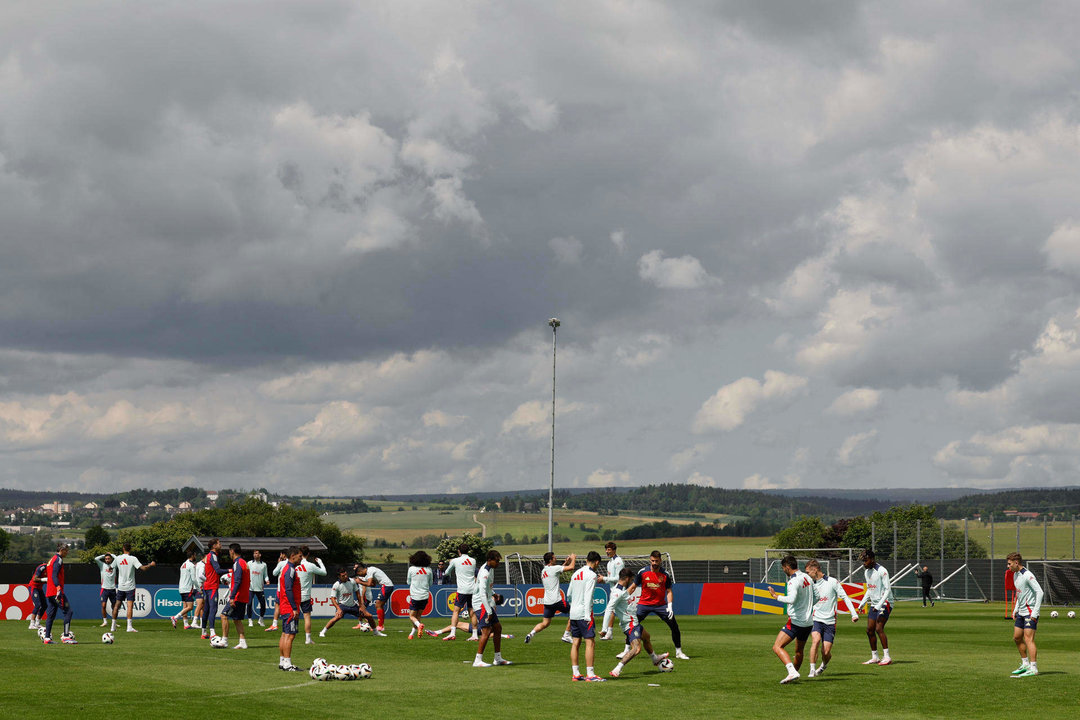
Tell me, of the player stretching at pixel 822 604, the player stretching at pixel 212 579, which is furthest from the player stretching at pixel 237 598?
the player stretching at pixel 822 604

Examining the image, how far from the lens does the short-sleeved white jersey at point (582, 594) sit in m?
18.9

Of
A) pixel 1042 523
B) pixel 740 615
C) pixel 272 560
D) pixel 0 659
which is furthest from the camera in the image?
pixel 272 560

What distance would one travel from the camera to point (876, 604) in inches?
879

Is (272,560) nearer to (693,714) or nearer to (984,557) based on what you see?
(984,557)

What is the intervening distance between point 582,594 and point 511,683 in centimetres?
184

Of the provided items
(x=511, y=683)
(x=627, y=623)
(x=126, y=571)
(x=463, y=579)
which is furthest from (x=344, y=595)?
(x=511, y=683)

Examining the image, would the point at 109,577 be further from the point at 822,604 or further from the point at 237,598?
the point at 822,604

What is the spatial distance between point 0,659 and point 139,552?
10626cm

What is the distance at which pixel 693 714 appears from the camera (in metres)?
15.2

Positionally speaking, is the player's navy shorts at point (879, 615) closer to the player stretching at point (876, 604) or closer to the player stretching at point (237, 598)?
the player stretching at point (876, 604)

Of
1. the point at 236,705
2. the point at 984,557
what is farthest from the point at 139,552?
the point at 236,705

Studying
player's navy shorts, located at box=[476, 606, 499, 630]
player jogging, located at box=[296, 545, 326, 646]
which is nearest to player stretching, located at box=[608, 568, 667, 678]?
player's navy shorts, located at box=[476, 606, 499, 630]

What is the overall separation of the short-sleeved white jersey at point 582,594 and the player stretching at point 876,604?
5.91 meters

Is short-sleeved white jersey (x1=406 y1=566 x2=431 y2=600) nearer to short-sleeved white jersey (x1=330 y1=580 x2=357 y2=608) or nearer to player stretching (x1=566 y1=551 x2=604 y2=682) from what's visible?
short-sleeved white jersey (x1=330 y1=580 x2=357 y2=608)
